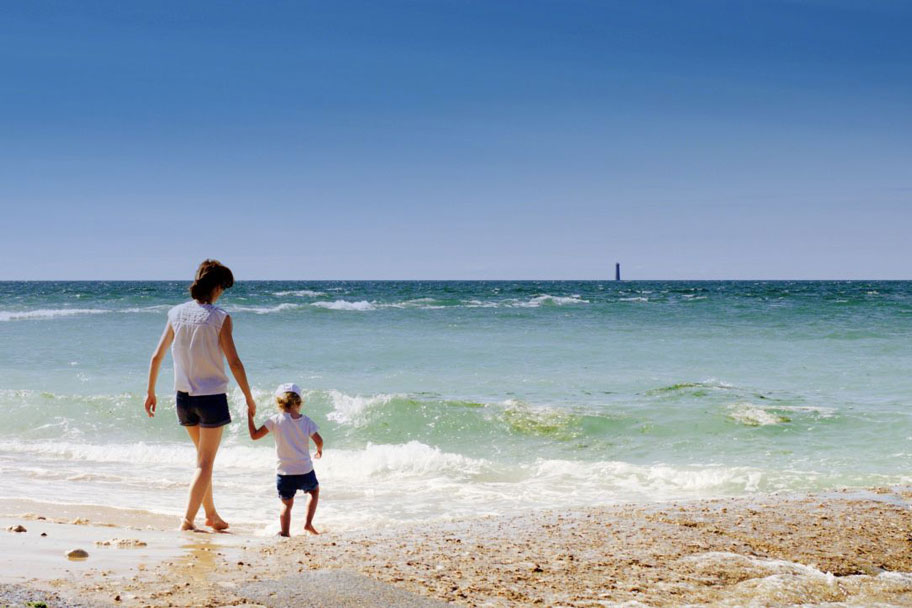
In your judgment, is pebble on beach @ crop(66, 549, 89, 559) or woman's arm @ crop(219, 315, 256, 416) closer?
pebble on beach @ crop(66, 549, 89, 559)

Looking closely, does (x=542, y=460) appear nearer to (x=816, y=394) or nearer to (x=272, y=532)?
(x=272, y=532)

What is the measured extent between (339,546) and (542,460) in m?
4.84

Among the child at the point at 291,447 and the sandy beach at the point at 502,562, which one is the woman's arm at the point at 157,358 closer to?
the child at the point at 291,447

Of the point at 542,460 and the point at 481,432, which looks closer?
the point at 542,460

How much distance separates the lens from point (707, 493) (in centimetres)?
779

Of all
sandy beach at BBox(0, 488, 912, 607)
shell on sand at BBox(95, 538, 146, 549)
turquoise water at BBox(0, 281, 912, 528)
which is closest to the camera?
sandy beach at BBox(0, 488, 912, 607)

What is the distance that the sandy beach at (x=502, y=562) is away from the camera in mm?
Result: 3801

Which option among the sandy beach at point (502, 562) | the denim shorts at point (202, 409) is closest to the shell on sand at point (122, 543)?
the sandy beach at point (502, 562)

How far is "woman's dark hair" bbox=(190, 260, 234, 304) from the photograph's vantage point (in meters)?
5.41

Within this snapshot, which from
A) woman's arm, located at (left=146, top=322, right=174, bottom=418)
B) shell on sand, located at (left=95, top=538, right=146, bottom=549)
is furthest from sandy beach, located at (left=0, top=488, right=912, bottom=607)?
woman's arm, located at (left=146, top=322, right=174, bottom=418)

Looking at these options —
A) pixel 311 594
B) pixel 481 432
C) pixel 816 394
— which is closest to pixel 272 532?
pixel 311 594

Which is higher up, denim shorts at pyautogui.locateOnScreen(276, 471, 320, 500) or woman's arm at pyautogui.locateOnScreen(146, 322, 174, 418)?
woman's arm at pyautogui.locateOnScreen(146, 322, 174, 418)

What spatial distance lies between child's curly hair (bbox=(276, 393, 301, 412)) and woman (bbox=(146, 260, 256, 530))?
9.9 inches

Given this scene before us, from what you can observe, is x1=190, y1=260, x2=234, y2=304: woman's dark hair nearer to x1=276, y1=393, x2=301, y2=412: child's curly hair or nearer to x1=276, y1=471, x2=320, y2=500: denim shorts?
x1=276, y1=393, x2=301, y2=412: child's curly hair
